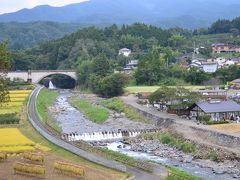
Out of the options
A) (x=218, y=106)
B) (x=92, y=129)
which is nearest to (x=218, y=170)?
(x=218, y=106)

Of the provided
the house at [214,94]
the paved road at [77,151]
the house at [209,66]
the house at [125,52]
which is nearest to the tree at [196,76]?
the house at [209,66]

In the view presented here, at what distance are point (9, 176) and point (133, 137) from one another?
18.0 meters

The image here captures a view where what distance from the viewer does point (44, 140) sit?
3397 cm

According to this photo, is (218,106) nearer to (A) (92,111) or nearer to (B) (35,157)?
(A) (92,111)

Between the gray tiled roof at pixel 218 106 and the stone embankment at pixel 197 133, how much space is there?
2.27 meters

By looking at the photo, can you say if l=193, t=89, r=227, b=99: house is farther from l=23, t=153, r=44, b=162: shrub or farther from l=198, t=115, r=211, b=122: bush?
l=23, t=153, r=44, b=162: shrub

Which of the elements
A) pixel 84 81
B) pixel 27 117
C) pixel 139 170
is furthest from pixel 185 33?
pixel 139 170

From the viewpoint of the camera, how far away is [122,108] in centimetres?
5541

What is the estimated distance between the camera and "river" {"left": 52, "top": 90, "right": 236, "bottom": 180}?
2715 cm

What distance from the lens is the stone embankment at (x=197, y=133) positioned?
32306 millimetres

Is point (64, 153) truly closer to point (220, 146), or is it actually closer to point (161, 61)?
point (220, 146)

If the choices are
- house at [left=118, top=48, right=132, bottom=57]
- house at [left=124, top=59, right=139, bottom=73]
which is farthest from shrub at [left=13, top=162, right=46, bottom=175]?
house at [left=118, top=48, right=132, bottom=57]

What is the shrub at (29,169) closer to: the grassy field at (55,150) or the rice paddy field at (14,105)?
the grassy field at (55,150)

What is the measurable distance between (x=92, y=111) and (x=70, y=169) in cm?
3248
